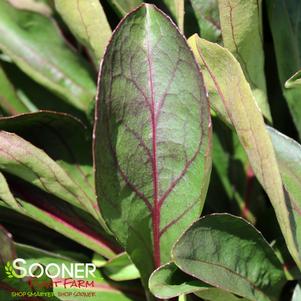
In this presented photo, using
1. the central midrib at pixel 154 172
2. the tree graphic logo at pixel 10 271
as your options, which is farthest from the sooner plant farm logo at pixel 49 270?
the central midrib at pixel 154 172

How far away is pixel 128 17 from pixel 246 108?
0.15m

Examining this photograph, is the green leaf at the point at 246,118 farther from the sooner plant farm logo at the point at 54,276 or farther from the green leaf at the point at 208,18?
the sooner plant farm logo at the point at 54,276

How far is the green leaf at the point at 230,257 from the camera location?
59cm

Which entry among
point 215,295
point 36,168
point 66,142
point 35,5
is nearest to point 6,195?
point 36,168

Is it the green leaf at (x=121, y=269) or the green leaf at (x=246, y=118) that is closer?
the green leaf at (x=246, y=118)

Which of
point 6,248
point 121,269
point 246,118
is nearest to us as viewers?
point 246,118

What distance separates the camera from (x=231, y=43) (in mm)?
700

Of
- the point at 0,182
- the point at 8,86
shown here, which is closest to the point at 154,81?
the point at 0,182

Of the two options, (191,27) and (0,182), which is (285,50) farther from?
(0,182)

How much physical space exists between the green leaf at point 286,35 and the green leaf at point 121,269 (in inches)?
11.0

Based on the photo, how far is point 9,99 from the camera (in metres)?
0.91

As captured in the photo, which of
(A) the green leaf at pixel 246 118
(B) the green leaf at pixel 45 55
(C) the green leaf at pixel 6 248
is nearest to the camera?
(A) the green leaf at pixel 246 118

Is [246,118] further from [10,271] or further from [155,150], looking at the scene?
[10,271]

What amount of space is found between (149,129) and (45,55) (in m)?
0.33
